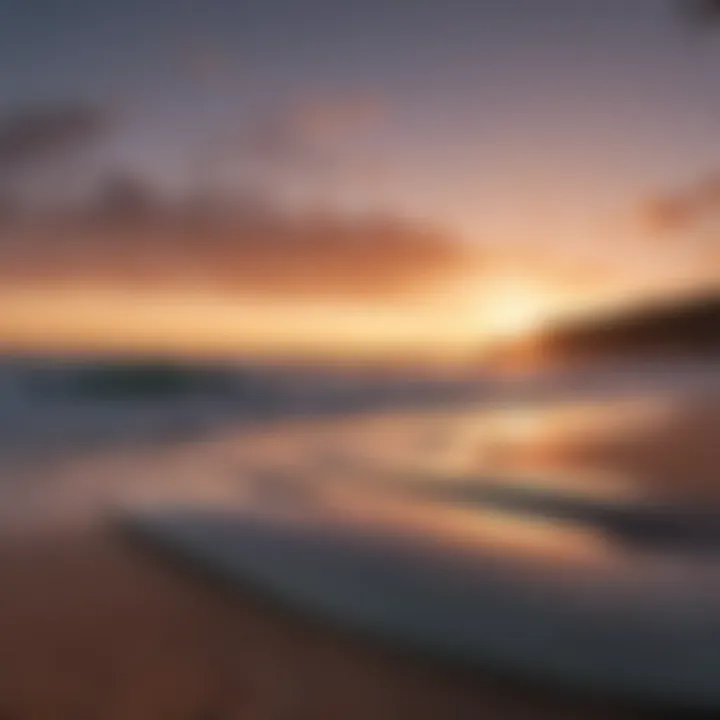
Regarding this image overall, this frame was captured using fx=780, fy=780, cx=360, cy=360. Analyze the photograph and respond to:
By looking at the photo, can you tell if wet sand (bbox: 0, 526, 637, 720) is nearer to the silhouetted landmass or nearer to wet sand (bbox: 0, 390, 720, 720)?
wet sand (bbox: 0, 390, 720, 720)

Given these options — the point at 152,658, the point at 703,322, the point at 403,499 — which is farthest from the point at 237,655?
the point at 703,322

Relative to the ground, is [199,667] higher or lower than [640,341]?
lower

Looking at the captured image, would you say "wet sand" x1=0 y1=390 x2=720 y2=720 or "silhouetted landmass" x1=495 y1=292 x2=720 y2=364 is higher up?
"silhouetted landmass" x1=495 y1=292 x2=720 y2=364

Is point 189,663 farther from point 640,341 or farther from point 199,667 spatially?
point 640,341

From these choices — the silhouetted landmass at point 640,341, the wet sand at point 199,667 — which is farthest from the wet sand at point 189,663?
the silhouetted landmass at point 640,341

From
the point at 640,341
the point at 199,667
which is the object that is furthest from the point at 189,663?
the point at 640,341

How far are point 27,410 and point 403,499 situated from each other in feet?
15.1

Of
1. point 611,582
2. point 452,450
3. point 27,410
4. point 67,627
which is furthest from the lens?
point 27,410

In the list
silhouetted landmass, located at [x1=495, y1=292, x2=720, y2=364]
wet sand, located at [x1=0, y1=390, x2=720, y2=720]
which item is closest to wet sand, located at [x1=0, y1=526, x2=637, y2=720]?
wet sand, located at [x1=0, y1=390, x2=720, y2=720]

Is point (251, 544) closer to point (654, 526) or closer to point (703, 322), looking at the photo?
point (654, 526)

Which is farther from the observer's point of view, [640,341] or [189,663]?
[640,341]

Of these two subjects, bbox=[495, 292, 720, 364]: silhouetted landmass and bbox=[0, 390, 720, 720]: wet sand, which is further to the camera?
bbox=[495, 292, 720, 364]: silhouetted landmass

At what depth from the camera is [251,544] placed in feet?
7.47

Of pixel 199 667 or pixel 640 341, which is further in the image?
pixel 640 341
